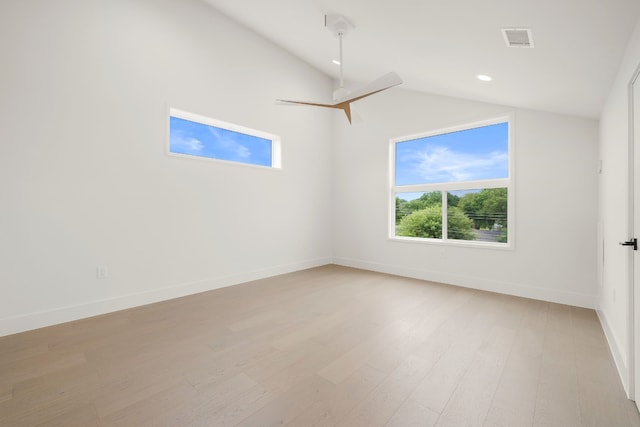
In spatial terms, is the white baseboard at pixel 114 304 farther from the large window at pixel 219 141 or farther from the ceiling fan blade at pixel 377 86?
the ceiling fan blade at pixel 377 86

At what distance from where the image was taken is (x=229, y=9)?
152 inches

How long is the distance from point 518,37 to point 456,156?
2.39 metres

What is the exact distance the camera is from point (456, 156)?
14.0 feet

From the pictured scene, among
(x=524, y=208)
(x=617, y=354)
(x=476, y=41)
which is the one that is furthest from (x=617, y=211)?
(x=476, y=41)

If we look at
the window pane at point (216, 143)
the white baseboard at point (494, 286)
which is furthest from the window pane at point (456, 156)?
the window pane at point (216, 143)

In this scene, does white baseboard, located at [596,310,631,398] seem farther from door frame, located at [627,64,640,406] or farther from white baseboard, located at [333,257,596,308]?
white baseboard, located at [333,257,596,308]

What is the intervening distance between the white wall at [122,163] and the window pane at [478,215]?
276cm

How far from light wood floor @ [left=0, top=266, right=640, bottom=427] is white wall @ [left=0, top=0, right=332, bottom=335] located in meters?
0.50

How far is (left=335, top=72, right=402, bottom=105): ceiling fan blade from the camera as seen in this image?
240 cm

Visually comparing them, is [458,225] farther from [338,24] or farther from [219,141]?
[219,141]

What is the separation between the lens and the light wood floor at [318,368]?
4.99 ft

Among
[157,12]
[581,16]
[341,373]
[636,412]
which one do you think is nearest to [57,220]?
[157,12]

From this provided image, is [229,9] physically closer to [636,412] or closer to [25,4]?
[25,4]

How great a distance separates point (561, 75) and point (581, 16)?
0.92 metres
